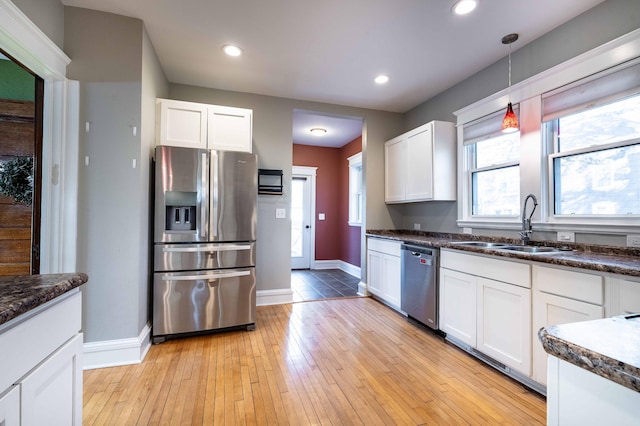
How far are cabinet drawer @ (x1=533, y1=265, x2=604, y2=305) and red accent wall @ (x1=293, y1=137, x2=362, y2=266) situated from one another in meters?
4.38

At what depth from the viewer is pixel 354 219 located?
5.93 m

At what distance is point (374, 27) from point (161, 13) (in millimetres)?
1704

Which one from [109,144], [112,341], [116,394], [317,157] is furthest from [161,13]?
[317,157]

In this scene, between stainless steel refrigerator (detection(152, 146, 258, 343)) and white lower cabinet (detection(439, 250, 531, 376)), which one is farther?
stainless steel refrigerator (detection(152, 146, 258, 343))

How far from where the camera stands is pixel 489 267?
7.31 ft

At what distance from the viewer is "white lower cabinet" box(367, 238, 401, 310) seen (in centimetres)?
347

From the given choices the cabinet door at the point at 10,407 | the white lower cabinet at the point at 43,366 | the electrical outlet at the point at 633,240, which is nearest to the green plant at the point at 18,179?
the white lower cabinet at the point at 43,366

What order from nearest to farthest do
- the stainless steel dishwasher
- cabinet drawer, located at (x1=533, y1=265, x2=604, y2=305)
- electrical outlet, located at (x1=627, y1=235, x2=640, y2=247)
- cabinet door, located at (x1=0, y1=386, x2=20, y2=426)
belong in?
cabinet door, located at (x1=0, y1=386, x2=20, y2=426)
cabinet drawer, located at (x1=533, y1=265, x2=604, y2=305)
electrical outlet, located at (x1=627, y1=235, x2=640, y2=247)
the stainless steel dishwasher

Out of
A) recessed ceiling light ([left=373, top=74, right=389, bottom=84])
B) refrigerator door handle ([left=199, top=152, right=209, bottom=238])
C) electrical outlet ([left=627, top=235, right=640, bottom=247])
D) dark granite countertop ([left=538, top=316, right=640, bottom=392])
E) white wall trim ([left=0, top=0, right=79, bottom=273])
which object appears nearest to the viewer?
dark granite countertop ([left=538, top=316, right=640, bottom=392])

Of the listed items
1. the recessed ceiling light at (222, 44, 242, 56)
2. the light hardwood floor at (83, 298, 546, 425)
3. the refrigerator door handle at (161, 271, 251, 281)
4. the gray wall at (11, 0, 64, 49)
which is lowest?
the light hardwood floor at (83, 298, 546, 425)

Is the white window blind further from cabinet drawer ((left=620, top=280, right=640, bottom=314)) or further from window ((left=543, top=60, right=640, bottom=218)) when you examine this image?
cabinet drawer ((left=620, top=280, right=640, bottom=314))

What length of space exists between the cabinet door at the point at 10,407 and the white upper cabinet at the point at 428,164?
11.3ft

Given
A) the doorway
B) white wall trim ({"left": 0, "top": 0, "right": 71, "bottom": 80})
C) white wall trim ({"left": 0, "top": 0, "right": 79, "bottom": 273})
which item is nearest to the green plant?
the doorway

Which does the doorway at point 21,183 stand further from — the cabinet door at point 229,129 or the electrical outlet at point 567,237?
the electrical outlet at point 567,237
